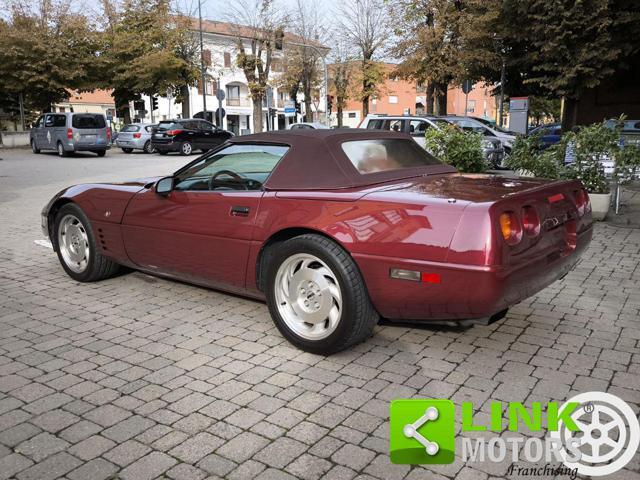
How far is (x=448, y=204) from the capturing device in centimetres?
321

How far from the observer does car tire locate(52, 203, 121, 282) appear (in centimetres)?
535

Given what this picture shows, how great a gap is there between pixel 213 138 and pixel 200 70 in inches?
606

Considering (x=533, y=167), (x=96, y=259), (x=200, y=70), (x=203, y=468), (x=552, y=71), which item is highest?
(x=200, y=70)

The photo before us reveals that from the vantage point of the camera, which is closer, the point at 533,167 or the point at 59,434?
the point at 59,434

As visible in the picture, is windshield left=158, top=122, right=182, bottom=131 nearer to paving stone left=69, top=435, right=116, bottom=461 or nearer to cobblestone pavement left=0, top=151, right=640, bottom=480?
cobblestone pavement left=0, top=151, right=640, bottom=480

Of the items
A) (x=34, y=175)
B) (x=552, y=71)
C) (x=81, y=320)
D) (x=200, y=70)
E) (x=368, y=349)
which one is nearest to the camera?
(x=368, y=349)

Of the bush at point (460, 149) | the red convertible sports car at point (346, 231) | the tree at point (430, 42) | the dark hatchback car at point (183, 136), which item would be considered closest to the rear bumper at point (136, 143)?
the dark hatchback car at point (183, 136)

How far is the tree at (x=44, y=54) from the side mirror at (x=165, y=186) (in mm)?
31787

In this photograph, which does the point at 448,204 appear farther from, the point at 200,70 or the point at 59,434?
the point at 200,70

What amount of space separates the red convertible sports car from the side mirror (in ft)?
0.04

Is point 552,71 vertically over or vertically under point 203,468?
over

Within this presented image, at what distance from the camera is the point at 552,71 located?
64.6 feet

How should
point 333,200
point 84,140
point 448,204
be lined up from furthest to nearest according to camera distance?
point 84,140, point 333,200, point 448,204

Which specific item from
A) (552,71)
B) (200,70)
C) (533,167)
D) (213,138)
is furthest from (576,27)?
(200,70)
